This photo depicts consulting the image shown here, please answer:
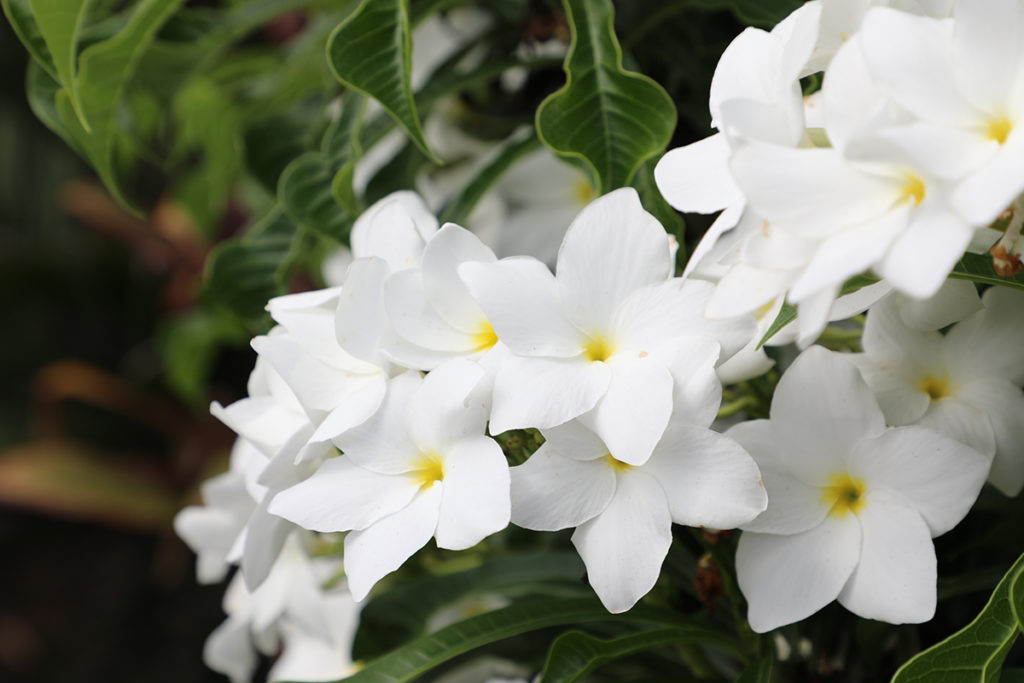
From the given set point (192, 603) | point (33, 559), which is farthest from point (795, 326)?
point (33, 559)

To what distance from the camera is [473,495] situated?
1.14ft

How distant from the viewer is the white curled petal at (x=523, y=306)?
36 cm

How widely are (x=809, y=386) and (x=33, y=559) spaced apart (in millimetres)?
1928

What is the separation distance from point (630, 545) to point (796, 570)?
0.08 m

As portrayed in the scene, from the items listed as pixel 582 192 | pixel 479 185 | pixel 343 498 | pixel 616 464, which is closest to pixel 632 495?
pixel 616 464

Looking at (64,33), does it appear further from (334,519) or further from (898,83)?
(898,83)

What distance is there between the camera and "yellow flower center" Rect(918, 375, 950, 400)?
1.35 ft

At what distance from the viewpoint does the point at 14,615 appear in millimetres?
1795

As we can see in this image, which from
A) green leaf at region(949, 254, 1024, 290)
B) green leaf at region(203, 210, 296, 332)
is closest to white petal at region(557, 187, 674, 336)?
green leaf at region(949, 254, 1024, 290)

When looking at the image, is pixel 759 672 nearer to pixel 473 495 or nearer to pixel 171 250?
pixel 473 495

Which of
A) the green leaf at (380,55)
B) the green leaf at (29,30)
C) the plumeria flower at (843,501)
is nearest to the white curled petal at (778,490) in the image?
the plumeria flower at (843,501)

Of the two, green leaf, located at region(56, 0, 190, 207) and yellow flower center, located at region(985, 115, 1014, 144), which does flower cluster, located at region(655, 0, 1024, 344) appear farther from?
green leaf, located at region(56, 0, 190, 207)

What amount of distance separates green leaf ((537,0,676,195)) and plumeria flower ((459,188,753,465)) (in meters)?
0.09

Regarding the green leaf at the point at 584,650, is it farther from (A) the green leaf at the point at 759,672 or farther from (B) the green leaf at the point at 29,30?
(B) the green leaf at the point at 29,30
